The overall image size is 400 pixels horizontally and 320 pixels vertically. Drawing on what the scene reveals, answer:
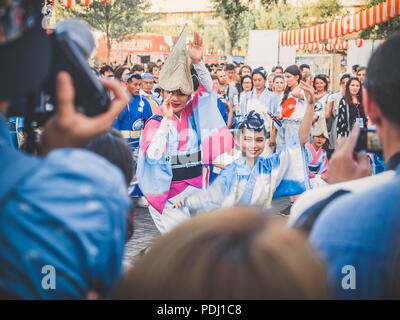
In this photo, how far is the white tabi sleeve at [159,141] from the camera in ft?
15.6

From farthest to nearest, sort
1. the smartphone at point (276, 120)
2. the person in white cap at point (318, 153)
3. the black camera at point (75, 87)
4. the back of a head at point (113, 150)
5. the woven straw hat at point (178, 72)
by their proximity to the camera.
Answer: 1. the smartphone at point (276, 120)
2. the person in white cap at point (318, 153)
3. the woven straw hat at point (178, 72)
4. the back of a head at point (113, 150)
5. the black camera at point (75, 87)

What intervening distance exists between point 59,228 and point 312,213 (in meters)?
0.70

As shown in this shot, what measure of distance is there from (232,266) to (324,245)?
566 mm

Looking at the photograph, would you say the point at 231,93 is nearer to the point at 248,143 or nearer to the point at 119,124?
the point at 119,124

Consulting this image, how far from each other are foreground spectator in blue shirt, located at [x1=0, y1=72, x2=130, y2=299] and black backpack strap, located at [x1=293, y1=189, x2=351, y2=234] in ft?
1.74

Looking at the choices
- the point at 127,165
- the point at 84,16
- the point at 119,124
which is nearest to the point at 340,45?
the point at 84,16

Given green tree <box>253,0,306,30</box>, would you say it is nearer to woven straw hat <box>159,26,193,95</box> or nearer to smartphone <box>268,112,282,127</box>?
smartphone <box>268,112,282,127</box>

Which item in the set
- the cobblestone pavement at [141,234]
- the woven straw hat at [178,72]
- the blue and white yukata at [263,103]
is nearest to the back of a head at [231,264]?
the cobblestone pavement at [141,234]

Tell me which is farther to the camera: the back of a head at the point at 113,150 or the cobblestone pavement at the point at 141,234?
the cobblestone pavement at the point at 141,234

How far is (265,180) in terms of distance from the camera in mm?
4270

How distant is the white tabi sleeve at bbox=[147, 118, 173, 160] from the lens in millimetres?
4742

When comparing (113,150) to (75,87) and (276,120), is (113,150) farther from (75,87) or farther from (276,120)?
(276,120)

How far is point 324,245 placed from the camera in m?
1.32

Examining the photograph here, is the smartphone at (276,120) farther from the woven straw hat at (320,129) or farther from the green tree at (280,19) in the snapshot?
the green tree at (280,19)
